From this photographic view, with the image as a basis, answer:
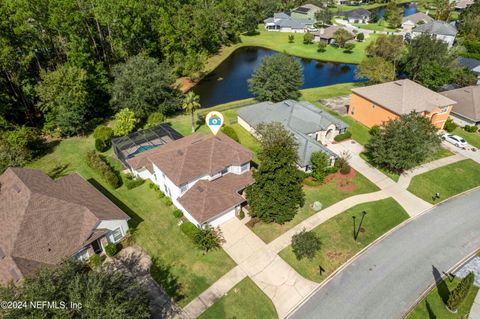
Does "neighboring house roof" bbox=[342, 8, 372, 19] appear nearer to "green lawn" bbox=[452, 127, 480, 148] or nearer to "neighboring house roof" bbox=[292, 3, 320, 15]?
"neighboring house roof" bbox=[292, 3, 320, 15]

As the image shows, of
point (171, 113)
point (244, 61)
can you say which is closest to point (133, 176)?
point (171, 113)

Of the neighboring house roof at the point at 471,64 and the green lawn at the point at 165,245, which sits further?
the neighboring house roof at the point at 471,64

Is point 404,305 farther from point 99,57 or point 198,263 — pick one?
point 99,57

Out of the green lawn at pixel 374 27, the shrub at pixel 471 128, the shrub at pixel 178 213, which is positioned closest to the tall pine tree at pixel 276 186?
the shrub at pixel 178 213

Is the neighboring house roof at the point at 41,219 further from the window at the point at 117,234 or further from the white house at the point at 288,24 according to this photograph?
the white house at the point at 288,24

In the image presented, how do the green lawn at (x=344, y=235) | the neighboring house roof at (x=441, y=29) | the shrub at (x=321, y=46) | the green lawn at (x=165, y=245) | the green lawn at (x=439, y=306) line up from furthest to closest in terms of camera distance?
the shrub at (x=321, y=46), the neighboring house roof at (x=441, y=29), the green lawn at (x=344, y=235), the green lawn at (x=165, y=245), the green lawn at (x=439, y=306)

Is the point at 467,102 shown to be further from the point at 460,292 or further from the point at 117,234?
the point at 117,234
